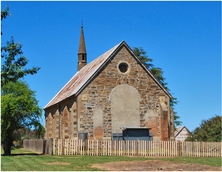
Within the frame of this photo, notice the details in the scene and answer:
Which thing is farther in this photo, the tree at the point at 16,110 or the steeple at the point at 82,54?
the steeple at the point at 82,54

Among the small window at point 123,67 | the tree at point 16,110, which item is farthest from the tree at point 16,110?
the small window at point 123,67

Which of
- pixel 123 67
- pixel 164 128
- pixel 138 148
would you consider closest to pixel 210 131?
pixel 164 128

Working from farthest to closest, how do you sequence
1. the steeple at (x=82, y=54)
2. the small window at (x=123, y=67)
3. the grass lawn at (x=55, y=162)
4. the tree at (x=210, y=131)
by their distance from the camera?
1. the steeple at (x=82, y=54)
2. the small window at (x=123, y=67)
3. the tree at (x=210, y=131)
4. the grass lawn at (x=55, y=162)

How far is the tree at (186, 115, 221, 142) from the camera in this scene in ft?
94.3

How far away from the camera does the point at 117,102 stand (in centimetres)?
3138

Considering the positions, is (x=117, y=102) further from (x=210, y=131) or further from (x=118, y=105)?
(x=210, y=131)

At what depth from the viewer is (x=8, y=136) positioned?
28625 millimetres

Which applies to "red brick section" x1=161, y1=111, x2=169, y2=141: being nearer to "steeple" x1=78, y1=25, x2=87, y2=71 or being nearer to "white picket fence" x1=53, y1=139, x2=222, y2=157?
"white picket fence" x1=53, y1=139, x2=222, y2=157

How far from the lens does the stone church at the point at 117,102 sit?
30.1 metres

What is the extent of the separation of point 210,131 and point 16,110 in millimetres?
16325

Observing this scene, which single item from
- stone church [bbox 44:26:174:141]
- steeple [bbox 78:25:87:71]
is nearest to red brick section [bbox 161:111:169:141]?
stone church [bbox 44:26:174:141]

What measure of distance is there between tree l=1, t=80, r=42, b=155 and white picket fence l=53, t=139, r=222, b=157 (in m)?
4.39

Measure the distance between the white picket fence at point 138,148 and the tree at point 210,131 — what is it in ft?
8.58

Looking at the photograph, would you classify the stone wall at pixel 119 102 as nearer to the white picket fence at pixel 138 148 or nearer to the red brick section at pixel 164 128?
the red brick section at pixel 164 128
